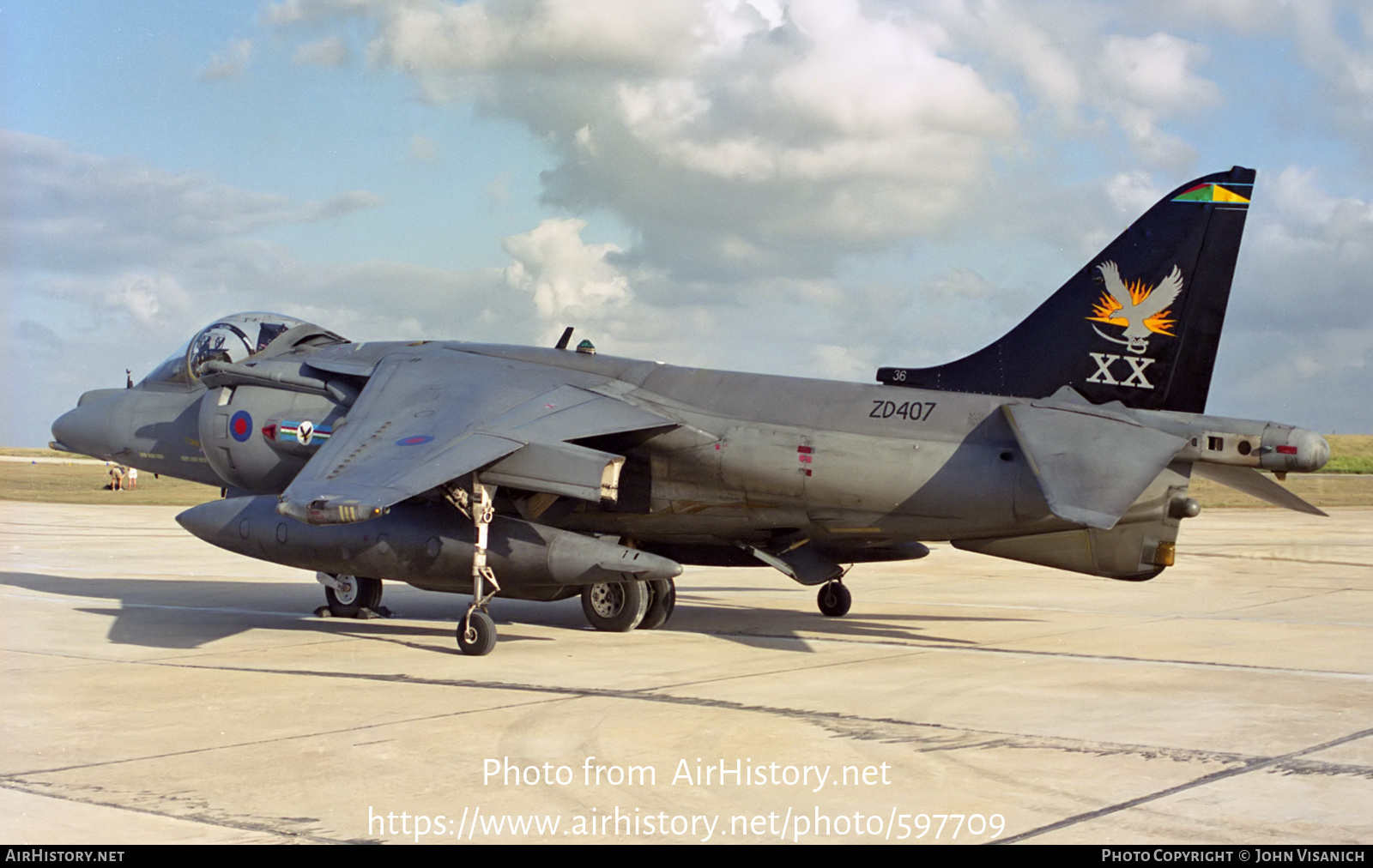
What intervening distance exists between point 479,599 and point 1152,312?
744cm

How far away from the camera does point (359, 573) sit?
44.4 ft

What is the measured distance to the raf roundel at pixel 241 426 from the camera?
15.1m

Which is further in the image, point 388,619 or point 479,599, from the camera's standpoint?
point 388,619

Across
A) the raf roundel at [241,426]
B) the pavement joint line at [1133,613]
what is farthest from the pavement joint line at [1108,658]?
the raf roundel at [241,426]

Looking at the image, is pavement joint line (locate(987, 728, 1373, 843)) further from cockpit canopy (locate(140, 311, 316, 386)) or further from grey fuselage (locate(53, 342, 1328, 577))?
cockpit canopy (locate(140, 311, 316, 386))

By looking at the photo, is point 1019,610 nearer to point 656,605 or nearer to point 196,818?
point 656,605

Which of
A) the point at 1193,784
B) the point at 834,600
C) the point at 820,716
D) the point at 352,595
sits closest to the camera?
the point at 1193,784

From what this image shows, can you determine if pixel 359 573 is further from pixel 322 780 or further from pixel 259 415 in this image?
pixel 322 780

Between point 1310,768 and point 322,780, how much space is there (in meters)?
5.86

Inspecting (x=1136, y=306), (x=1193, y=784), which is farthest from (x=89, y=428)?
(x=1193, y=784)

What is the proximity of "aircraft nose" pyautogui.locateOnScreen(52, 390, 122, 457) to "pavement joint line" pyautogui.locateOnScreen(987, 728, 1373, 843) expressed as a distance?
46.2 ft

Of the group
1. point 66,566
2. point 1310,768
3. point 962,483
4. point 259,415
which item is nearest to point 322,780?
point 1310,768

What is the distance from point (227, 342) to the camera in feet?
52.7
